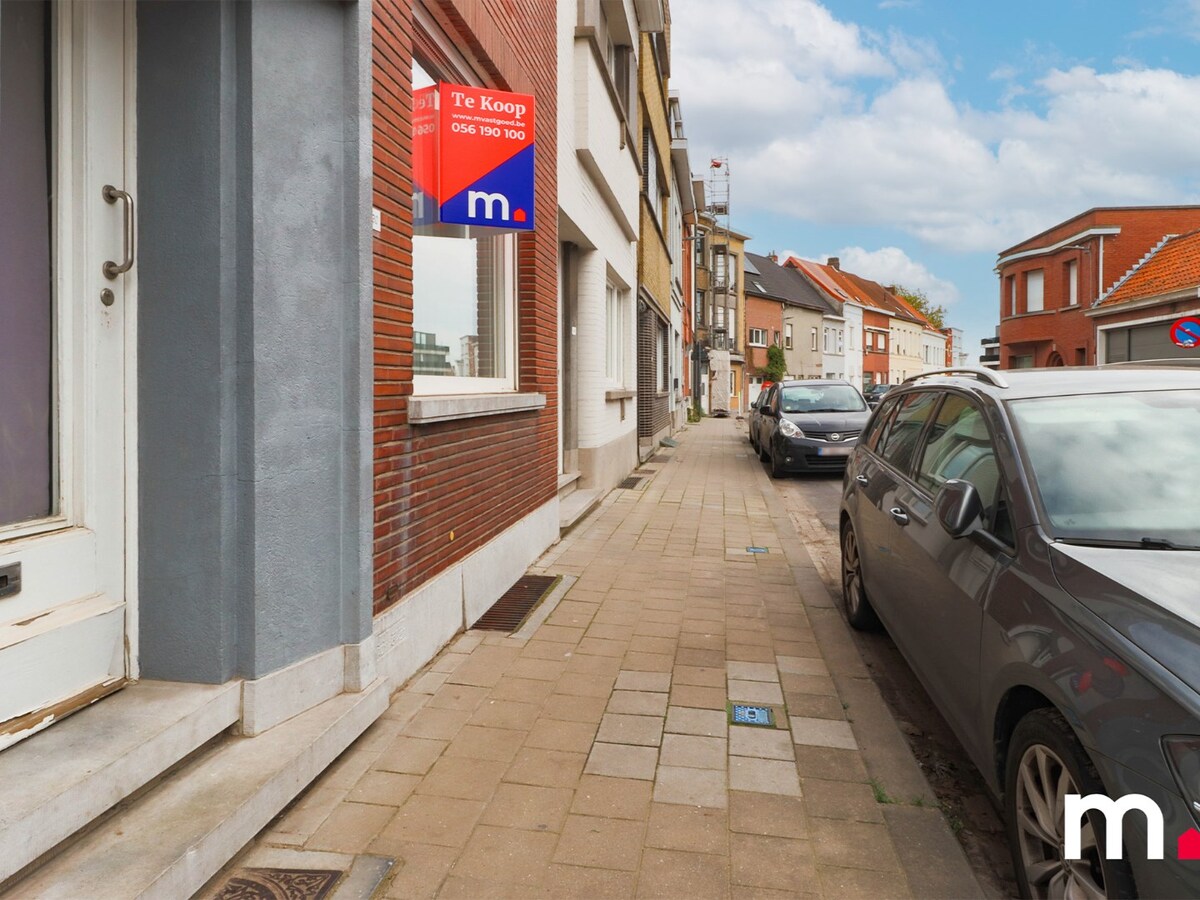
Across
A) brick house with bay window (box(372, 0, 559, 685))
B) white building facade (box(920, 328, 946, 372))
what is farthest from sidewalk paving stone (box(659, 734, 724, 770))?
white building facade (box(920, 328, 946, 372))

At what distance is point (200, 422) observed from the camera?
3088 millimetres

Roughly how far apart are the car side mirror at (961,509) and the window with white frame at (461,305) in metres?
2.77

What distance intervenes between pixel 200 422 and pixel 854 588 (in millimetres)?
3995

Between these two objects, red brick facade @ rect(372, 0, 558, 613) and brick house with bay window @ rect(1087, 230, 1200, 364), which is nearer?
red brick facade @ rect(372, 0, 558, 613)

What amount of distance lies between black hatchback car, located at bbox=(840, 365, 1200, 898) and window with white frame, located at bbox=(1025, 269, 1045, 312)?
3596 cm

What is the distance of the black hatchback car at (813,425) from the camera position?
1393 centimetres

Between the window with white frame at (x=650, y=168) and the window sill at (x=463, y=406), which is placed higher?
the window with white frame at (x=650, y=168)

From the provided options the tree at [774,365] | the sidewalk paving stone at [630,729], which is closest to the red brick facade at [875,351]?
the tree at [774,365]

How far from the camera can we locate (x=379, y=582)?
12.6ft

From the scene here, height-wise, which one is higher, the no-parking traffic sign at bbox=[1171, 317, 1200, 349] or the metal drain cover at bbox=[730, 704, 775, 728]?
the no-parking traffic sign at bbox=[1171, 317, 1200, 349]

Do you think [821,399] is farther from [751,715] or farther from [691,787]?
[691,787]

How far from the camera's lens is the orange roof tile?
1011 inches

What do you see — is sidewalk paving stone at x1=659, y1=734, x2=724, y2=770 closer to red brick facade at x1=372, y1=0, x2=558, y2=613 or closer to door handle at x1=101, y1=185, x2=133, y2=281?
red brick facade at x1=372, y1=0, x2=558, y2=613

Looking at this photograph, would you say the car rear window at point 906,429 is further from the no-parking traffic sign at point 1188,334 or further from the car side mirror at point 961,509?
the no-parking traffic sign at point 1188,334
